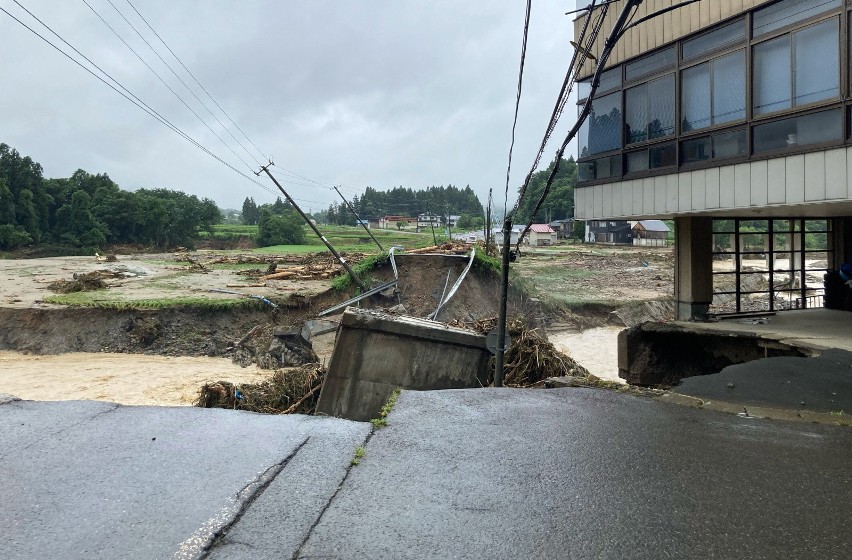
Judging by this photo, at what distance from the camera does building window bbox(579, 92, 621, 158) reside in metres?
12.9

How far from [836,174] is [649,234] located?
7177 cm

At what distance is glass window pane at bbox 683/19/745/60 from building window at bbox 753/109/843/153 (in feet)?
5.47

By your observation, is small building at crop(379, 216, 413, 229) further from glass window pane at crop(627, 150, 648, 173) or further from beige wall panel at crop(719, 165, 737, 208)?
beige wall panel at crop(719, 165, 737, 208)

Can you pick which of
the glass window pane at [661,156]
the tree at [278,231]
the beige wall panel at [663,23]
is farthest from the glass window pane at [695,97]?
the tree at [278,231]

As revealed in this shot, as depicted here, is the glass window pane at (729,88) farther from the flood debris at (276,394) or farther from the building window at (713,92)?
the flood debris at (276,394)

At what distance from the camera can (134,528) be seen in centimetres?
294

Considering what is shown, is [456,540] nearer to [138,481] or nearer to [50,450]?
[138,481]

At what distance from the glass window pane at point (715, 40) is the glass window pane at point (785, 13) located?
31 cm

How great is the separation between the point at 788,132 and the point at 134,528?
32.1 ft

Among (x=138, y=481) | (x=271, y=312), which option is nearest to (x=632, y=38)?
(x=138, y=481)

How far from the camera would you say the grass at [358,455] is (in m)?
3.81

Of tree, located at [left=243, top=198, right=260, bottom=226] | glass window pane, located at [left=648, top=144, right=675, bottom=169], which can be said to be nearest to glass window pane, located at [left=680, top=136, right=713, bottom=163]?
glass window pane, located at [left=648, top=144, right=675, bottom=169]

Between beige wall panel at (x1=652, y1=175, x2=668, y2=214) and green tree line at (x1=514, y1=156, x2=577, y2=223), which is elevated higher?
green tree line at (x1=514, y1=156, x2=577, y2=223)

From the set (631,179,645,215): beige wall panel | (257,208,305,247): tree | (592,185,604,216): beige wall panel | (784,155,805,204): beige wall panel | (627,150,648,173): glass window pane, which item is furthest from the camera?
(257,208,305,247): tree
